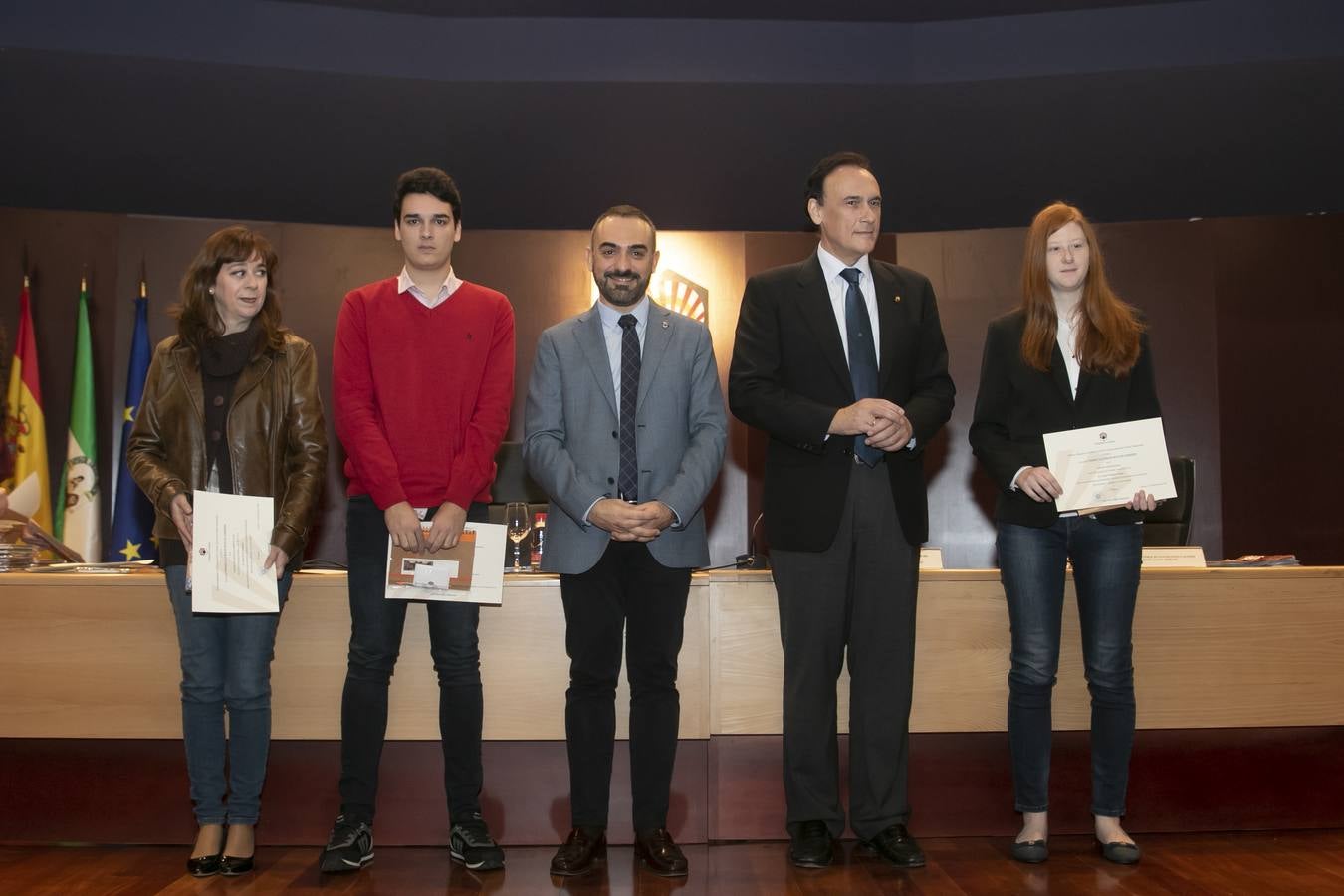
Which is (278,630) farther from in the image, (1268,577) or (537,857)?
(1268,577)

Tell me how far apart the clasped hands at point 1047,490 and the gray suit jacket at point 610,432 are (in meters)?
0.73

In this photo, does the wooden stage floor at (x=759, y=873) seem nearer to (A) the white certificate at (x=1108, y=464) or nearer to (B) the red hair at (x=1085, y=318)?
(A) the white certificate at (x=1108, y=464)

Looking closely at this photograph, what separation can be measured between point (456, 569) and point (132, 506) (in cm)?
351

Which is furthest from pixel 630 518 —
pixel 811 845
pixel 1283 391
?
pixel 1283 391

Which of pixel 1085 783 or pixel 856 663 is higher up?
pixel 856 663

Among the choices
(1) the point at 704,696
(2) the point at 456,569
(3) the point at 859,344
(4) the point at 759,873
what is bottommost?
(4) the point at 759,873

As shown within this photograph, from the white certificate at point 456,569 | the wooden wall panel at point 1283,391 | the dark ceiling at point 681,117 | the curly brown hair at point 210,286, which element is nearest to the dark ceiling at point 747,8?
the dark ceiling at point 681,117

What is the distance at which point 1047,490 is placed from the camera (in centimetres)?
269

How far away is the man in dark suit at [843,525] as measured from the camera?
8.69 feet

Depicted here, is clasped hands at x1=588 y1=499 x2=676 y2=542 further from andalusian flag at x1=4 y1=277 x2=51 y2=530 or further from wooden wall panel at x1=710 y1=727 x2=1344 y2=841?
andalusian flag at x1=4 y1=277 x2=51 y2=530

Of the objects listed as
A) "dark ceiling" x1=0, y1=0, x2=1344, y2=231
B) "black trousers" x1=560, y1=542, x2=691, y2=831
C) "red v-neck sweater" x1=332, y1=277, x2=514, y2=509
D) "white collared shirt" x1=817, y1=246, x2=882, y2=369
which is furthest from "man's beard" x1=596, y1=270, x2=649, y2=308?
"dark ceiling" x1=0, y1=0, x2=1344, y2=231

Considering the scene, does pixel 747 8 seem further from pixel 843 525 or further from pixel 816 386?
pixel 843 525

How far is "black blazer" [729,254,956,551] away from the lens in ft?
8.73

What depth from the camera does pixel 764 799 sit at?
2.94 meters
